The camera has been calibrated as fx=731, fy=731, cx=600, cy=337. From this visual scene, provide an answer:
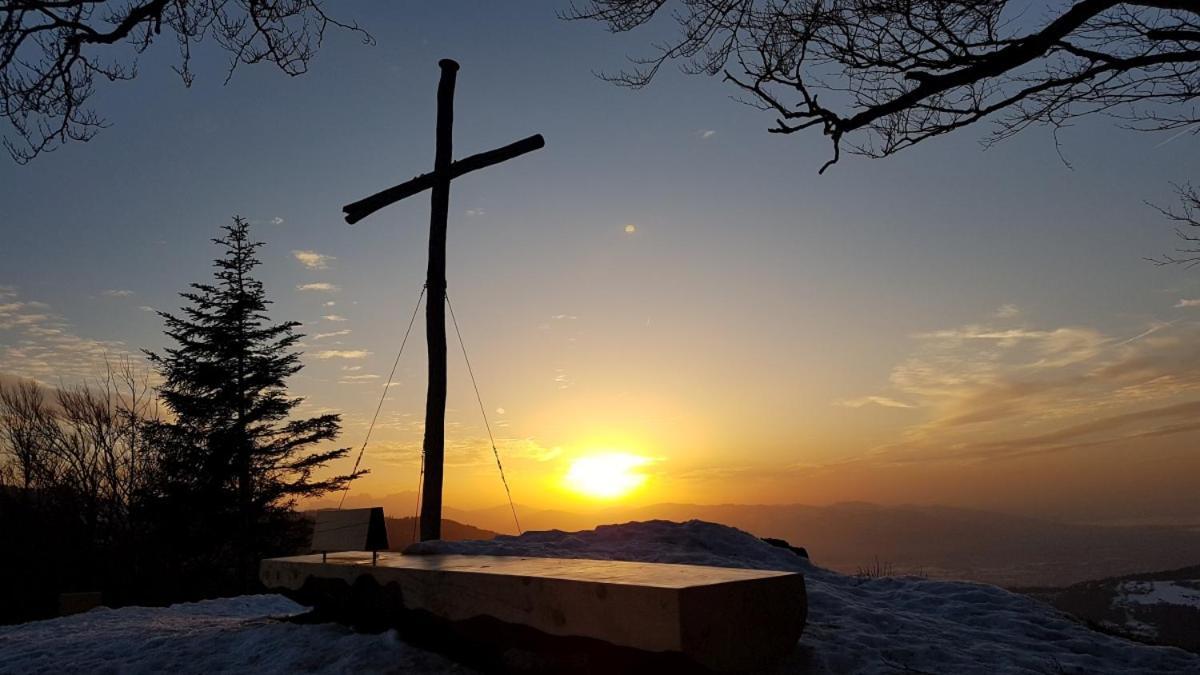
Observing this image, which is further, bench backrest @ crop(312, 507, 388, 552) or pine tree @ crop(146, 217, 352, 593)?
pine tree @ crop(146, 217, 352, 593)

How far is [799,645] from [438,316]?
20.3 ft

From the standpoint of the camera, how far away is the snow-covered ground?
4852 millimetres

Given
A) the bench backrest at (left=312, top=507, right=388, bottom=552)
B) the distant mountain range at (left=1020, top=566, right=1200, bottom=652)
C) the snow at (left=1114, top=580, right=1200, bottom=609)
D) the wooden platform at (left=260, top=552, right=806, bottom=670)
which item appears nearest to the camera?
the wooden platform at (left=260, top=552, right=806, bottom=670)

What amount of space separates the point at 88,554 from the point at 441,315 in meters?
12.8

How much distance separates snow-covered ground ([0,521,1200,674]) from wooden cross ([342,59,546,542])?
4.89 ft

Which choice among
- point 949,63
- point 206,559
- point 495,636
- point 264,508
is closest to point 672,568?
point 495,636

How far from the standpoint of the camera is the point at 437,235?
958 cm

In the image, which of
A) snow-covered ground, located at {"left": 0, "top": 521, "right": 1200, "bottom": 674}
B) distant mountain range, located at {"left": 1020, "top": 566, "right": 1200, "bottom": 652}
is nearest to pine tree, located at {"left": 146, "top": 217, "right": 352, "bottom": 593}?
snow-covered ground, located at {"left": 0, "top": 521, "right": 1200, "bottom": 674}

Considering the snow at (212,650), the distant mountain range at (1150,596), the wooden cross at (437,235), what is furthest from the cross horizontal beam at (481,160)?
the distant mountain range at (1150,596)

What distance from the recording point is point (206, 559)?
18.9 meters

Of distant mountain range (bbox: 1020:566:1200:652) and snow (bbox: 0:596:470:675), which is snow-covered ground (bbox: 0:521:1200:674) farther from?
distant mountain range (bbox: 1020:566:1200:652)

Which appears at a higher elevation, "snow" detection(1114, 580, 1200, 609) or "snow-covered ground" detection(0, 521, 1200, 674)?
"snow-covered ground" detection(0, 521, 1200, 674)

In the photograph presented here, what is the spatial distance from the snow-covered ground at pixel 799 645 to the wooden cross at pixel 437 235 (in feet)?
4.89

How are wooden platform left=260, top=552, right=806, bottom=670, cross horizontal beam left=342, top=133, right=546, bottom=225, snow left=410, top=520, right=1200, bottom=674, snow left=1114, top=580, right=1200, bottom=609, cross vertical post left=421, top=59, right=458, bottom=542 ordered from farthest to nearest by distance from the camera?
snow left=1114, top=580, right=1200, bottom=609 → cross horizontal beam left=342, top=133, right=546, bottom=225 → cross vertical post left=421, top=59, right=458, bottom=542 → snow left=410, top=520, right=1200, bottom=674 → wooden platform left=260, top=552, right=806, bottom=670
